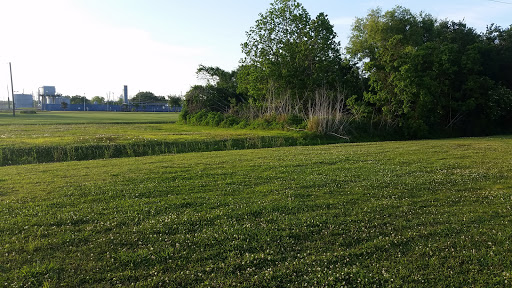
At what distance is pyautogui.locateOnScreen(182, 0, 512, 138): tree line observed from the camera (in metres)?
30.9

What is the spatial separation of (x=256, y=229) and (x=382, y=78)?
30.4 meters

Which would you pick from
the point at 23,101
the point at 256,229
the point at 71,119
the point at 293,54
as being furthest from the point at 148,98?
the point at 256,229

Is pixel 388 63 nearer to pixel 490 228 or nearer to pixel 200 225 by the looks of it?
pixel 490 228

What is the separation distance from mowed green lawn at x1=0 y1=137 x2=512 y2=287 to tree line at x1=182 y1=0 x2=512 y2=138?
19137 millimetres

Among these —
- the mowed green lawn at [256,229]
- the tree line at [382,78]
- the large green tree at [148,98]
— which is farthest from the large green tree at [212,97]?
the large green tree at [148,98]

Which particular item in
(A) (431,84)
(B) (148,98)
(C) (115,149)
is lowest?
(C) (115,149)

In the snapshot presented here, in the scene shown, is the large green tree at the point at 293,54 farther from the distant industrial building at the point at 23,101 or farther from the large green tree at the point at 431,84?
the distant industrial building at the point at 23,101

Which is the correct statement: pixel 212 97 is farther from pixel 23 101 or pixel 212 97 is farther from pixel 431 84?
pixel 23 101

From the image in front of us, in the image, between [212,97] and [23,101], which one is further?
[23,101]

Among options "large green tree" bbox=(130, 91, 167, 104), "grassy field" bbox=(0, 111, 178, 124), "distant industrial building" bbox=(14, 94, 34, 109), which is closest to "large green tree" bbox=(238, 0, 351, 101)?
"grassy field" bbox=(0, 111, 178, 124)

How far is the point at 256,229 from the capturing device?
6562 millimetres

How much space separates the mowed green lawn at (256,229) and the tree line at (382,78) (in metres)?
19.1

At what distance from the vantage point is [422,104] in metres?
30.0

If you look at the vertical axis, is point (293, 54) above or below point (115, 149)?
above
